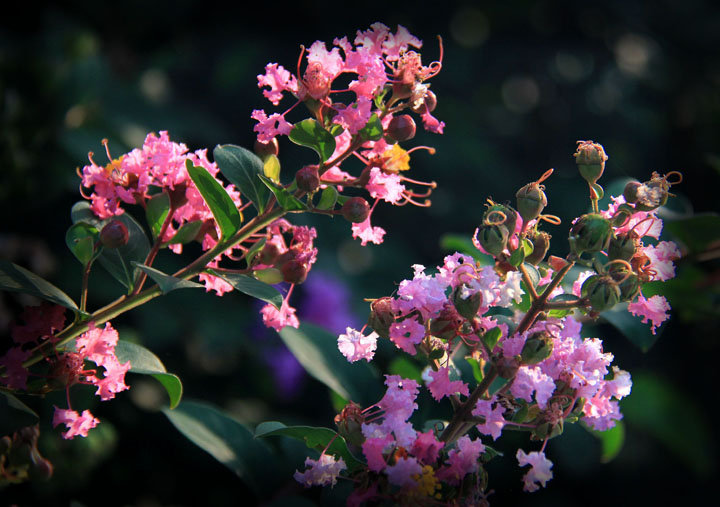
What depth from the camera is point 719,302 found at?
3.88 ft

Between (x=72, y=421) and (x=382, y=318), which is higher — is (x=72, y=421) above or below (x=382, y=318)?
below

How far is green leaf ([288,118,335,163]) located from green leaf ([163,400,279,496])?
1.23 feet

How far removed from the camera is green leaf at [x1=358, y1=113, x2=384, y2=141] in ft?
2.08

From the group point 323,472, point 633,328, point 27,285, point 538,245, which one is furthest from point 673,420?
point 27,285

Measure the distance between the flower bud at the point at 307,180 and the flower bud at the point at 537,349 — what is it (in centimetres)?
24

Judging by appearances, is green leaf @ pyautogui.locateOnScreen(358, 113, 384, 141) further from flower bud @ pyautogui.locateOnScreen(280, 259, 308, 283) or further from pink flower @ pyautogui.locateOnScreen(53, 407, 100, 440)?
pink flower @ pyautogui.locateOnScreen(53, 407, 100, 440)

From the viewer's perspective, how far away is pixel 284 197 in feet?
2.09

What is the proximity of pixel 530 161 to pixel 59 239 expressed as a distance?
1.50 m

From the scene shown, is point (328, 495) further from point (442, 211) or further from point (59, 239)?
point (442, 211)

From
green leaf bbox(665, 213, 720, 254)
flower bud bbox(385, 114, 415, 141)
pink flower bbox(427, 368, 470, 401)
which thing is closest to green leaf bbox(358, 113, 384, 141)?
flower bud bbox(385, 114, 415, 141)

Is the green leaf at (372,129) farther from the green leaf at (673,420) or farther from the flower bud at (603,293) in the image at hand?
the green leaf at (673,420)

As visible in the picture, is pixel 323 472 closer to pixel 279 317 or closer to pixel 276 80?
pixel 279 317

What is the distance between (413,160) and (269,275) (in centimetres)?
90

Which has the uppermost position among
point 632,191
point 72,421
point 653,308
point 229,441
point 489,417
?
point 632,191
